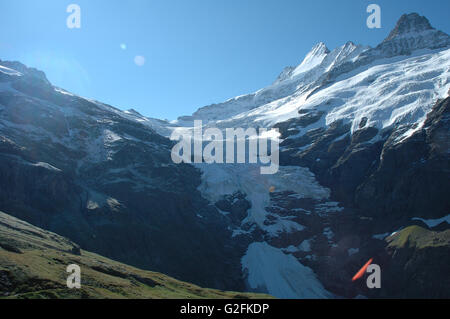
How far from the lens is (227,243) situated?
174 metres

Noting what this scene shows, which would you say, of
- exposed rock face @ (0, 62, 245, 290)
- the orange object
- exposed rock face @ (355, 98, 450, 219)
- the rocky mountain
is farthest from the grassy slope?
exposed rock face @ (355, 98, 450, 219)

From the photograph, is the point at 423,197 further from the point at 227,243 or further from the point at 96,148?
the point at 96,148

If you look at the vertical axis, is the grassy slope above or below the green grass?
below

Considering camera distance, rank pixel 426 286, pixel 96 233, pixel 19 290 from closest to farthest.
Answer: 1. pixel 19 290
2. pixel 426 286
3. pixel 96 233

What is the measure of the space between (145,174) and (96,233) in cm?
5541

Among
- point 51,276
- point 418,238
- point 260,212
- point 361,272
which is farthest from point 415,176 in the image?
point 51,276

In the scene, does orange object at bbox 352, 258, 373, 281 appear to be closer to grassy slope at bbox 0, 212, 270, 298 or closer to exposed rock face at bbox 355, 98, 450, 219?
exposed rock face at bbox 355, 98, 450, 219

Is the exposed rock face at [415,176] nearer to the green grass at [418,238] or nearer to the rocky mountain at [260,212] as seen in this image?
the rocky mountain at [260,212]

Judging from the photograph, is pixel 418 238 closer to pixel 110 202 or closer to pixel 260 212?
pixel 260 212

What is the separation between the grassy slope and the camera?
5275 cm

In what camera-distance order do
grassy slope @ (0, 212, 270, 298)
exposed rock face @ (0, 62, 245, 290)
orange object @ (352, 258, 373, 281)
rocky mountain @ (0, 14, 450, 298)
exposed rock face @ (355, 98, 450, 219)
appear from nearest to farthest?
grassy slope @ (0, 212, 270, 298) → rocky mountain @ (0, 14, 450, 298) → exposed rock face @ (0, 62, 245, 290) → orange object @ (352, 258, 373, 281) → exposed rock face @ (355, 98, 450, 219)

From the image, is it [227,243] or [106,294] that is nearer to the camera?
[106,294]

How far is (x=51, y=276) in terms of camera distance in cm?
5897
